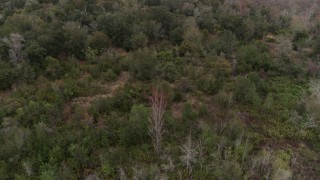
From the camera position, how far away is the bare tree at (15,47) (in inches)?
1189

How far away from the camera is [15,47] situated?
3044cm

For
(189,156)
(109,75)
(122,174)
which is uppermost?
(109,75)

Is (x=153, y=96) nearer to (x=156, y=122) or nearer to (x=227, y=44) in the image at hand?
(x=156, y=122)

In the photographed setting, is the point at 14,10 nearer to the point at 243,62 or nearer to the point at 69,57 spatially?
the point at 69,57

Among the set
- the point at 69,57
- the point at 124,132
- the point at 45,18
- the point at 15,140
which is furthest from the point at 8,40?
the point at 124,132

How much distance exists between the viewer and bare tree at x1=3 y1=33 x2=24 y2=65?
99.1 feet

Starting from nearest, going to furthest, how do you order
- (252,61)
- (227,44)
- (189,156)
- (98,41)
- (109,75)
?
(189,156), (109,75), (252,61), (98,41), (227,44)

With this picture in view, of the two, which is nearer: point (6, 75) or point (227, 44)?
point (6, 75)

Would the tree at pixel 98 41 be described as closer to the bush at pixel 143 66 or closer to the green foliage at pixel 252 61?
the bush at pixel 143 66

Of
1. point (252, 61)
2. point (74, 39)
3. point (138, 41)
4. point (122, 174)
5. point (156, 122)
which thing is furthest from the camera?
point (138, 41)

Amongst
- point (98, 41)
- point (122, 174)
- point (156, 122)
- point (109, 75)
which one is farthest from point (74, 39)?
point (122, 174)

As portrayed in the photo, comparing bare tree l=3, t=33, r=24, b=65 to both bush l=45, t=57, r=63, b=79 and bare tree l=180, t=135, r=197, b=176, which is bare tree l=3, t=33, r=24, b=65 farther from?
bare tree l=180, t=135, r=197, b=176

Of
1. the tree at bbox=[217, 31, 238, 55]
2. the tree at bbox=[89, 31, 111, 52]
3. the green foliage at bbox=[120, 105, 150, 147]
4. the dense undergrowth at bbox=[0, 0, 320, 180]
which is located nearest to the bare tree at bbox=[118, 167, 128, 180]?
the dense undergrowth at bbox=[0, 0, 320, 180]

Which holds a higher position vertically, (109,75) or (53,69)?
(53,69)
